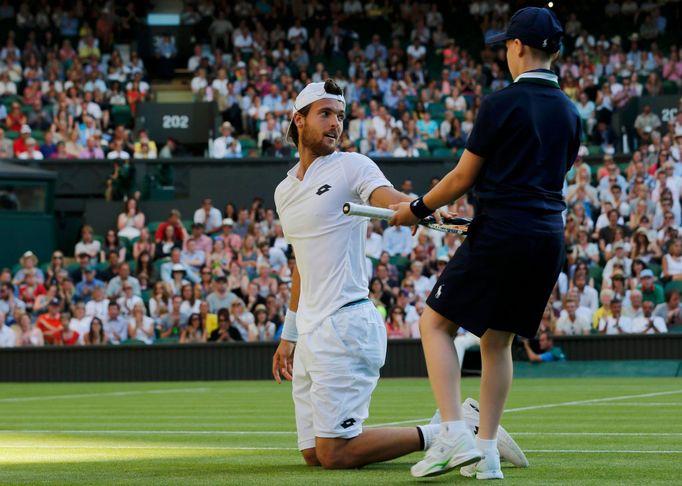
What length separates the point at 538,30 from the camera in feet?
20.4

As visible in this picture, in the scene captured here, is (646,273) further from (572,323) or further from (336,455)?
(336,455)

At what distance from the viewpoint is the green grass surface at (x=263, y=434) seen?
672 centimetres

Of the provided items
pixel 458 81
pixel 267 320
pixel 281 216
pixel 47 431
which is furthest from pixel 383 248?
pixel 281 216

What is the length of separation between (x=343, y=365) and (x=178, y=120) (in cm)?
2268

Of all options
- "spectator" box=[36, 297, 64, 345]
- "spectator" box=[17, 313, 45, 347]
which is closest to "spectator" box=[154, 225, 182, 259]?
"spectator" box=[36, 297, 64, 345]

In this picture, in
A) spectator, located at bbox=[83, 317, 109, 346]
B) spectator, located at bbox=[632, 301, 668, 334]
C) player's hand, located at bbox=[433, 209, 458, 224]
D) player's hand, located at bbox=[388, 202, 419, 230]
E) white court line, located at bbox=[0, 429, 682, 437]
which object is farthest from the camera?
spectator, located at bbox=[83, 317, 109, 346]

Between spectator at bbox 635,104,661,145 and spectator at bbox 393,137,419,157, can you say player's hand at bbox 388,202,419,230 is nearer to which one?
spectator at bbox 393,137,419,157

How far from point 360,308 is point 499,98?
4.87 feet

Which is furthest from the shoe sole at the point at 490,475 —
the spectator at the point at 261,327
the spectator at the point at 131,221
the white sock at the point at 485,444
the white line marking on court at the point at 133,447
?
the spectator at the point at 131,221

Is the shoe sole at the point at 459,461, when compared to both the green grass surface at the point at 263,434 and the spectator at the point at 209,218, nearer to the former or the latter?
the green grass surface at the point at 263,434

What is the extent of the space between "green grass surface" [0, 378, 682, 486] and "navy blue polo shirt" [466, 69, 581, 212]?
1.26 meters

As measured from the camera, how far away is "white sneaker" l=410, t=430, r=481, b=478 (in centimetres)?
602

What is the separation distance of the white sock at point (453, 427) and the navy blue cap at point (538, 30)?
170 centimetres

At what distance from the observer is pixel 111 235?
2469 centimetres
